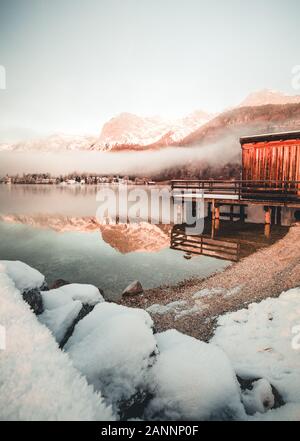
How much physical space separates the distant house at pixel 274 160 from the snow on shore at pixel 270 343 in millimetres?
13194

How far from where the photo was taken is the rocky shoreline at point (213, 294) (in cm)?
703

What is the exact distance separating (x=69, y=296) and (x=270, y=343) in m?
3.98

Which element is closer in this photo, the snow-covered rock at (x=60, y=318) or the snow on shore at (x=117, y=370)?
the snow on shore at (x=117, y=370)

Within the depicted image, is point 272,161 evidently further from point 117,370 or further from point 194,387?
point 117,370

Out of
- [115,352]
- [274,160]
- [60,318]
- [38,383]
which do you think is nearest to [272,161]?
[274,160]

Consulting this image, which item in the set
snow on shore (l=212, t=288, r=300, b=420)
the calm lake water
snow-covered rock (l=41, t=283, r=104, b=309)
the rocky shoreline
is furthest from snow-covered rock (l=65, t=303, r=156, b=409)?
the calm lake water

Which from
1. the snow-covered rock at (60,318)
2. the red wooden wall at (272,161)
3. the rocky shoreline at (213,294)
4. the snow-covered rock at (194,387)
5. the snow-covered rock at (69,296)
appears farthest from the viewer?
the red wooden wall at (272,161)

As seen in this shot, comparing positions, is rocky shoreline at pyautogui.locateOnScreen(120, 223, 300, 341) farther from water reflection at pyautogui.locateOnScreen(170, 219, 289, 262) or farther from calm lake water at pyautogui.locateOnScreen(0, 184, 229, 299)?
water reflection at pyautogui.locateOnScreen(170, 219, 289, 262)

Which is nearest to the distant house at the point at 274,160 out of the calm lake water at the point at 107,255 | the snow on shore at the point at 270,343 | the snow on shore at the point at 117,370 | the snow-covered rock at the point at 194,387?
the calm lake water at the point at 107,255

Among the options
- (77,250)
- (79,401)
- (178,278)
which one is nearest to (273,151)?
(178,278)

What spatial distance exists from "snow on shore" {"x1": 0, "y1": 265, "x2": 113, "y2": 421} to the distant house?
1767 centimetres

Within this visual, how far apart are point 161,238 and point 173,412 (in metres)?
17.8

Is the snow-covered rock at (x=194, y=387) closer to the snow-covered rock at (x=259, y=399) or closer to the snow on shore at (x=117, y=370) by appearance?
the snow on shore at (x=117, y=370)

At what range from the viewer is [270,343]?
5.02 meters
